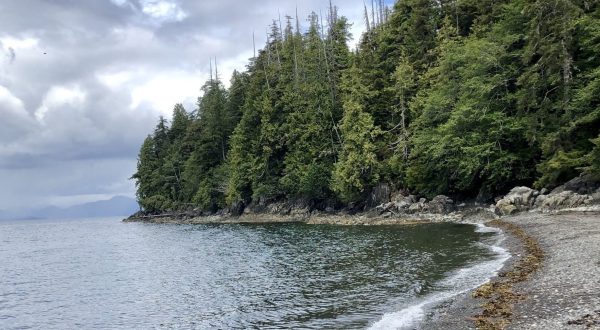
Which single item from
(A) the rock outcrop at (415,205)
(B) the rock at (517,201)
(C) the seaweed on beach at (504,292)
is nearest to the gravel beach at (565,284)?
(C) the seaweed on beach at (504,292)

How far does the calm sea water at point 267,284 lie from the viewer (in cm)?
1910

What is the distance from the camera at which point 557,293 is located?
1522cm

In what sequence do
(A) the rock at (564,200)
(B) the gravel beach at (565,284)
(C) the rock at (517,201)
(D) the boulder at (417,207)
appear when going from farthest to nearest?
1. (D) the boulder at (417,207)
2. (C) the rock at (517,201)
3. (A) the rock at (564,200)
4. (B) the gravel beach at (565,284)

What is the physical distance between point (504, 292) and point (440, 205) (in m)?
36.6

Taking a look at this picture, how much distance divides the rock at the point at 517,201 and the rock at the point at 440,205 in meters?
8.61

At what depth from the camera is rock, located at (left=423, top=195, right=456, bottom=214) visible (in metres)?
51.8

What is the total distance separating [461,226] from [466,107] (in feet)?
44.6

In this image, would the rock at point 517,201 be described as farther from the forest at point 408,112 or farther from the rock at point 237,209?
the rock at point 237,209

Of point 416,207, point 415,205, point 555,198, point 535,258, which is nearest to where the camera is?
point 535,258

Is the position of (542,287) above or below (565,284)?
below

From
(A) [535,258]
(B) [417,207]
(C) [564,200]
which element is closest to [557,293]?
(A) [535,258]

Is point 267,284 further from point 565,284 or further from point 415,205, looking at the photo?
point 415,205

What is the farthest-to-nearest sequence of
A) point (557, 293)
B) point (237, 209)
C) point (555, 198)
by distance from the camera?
point (237, 209)
point (555, 198)
point (557, 293)

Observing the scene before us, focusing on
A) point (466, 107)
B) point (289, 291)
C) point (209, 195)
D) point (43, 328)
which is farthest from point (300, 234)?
point (209, 195)
